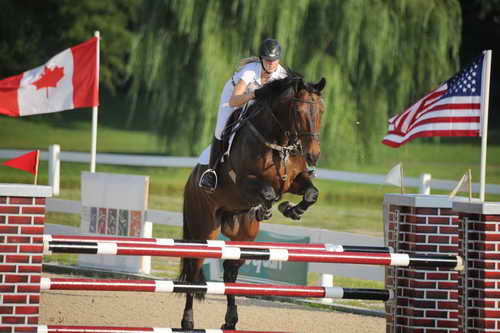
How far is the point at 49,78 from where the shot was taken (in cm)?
1162

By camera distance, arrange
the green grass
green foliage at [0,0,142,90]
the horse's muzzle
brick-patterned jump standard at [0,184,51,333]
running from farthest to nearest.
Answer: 1. green foliage at [0,0,142,90]
2. the green grass
3. the horse's muzzle
4. brick-patterned jump standard at [0,184,51,333]

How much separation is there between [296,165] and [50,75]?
5.36m

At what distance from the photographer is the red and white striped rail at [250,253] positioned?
5.14m

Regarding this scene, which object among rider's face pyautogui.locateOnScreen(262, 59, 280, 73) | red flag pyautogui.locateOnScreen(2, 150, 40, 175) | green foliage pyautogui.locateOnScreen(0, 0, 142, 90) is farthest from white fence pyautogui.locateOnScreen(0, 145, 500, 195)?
green foliage pyautogui.locateOnScreen(0, 0, 142, 90)

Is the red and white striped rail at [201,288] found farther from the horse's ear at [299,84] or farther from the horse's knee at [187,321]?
the horse's knee at [187,321]

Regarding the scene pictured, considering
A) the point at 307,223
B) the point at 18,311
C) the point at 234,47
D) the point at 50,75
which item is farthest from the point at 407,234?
the point at 234,47

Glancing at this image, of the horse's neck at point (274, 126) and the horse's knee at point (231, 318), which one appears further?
the horse's knee at point (231, 318)

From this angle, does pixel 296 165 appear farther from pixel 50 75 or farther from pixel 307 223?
pixel 307 223

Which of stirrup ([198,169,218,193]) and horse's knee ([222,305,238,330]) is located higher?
stirrup ([198,169,218,193])

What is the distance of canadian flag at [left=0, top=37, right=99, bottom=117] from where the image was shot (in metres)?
11.4

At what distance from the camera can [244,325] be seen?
801 cm

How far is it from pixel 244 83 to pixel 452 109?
199 cm

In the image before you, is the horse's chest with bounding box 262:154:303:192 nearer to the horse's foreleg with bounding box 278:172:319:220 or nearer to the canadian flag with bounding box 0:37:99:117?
the horse's foreleg with bounding box 278:172:319:220

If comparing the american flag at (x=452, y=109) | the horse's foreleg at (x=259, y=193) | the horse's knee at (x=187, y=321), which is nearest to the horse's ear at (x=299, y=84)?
the horse's foreleg at (x=259, y=193)
